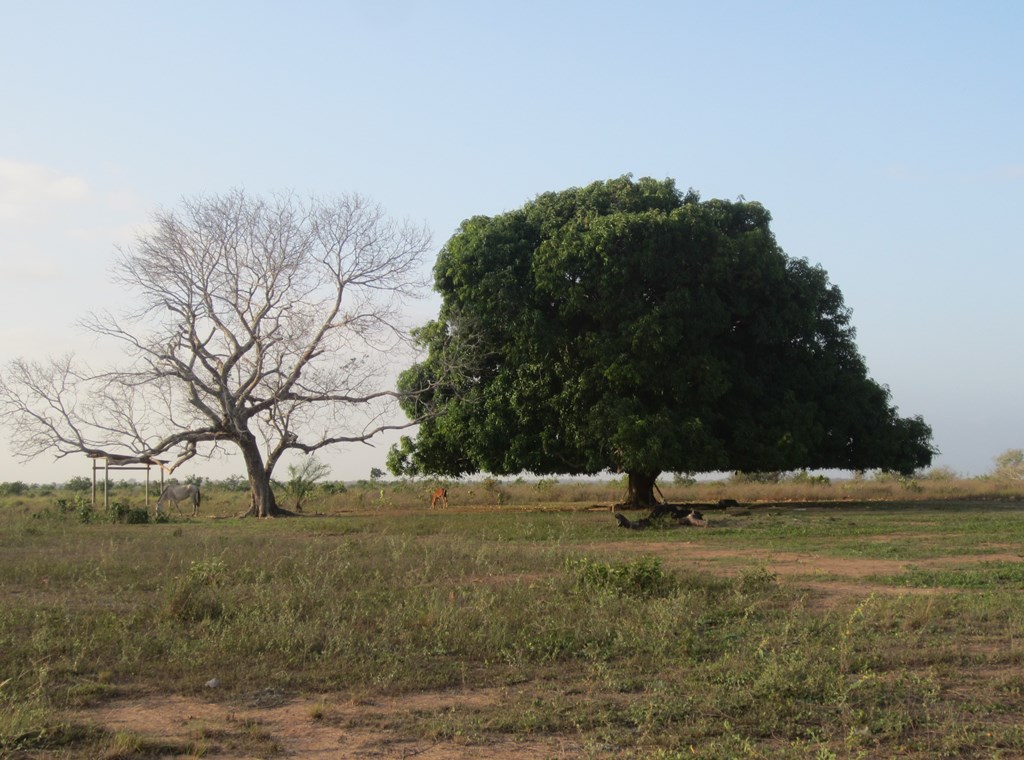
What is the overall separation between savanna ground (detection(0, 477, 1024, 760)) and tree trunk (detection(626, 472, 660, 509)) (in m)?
11.6

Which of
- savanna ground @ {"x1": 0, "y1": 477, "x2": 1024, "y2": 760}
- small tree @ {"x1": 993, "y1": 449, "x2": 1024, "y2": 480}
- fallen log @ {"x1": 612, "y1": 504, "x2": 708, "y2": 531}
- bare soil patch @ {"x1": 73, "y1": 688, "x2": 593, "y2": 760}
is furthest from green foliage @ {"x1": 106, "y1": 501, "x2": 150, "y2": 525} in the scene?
small tree @ {"x1": 993, "y1": 449, "x2": 1024, "y2": 480}

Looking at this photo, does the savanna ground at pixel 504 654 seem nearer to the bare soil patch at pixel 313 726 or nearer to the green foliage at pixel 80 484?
the bare soil patch at pixel 313 726

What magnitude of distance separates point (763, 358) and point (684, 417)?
3.92m

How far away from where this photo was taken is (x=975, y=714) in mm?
5711

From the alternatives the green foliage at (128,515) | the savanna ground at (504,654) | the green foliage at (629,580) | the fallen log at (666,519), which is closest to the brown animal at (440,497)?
the green foliage at (128,515)

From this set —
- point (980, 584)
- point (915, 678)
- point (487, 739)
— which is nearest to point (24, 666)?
point (487, 739)

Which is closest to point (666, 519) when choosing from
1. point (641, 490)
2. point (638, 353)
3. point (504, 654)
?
point (638, 353)

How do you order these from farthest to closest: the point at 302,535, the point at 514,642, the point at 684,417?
the point at 684,417, the point at 302,535, the point at 514,642

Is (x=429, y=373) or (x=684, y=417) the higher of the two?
(x=429, y=373)

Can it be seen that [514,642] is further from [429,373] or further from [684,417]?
[429,373]

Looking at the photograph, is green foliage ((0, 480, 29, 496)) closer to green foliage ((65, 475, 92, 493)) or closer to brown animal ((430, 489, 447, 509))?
green foliage ((65, 475, 92, 493))

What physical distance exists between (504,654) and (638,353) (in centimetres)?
1571

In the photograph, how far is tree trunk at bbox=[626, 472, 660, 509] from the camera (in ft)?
81.7

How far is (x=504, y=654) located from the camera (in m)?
7.12
